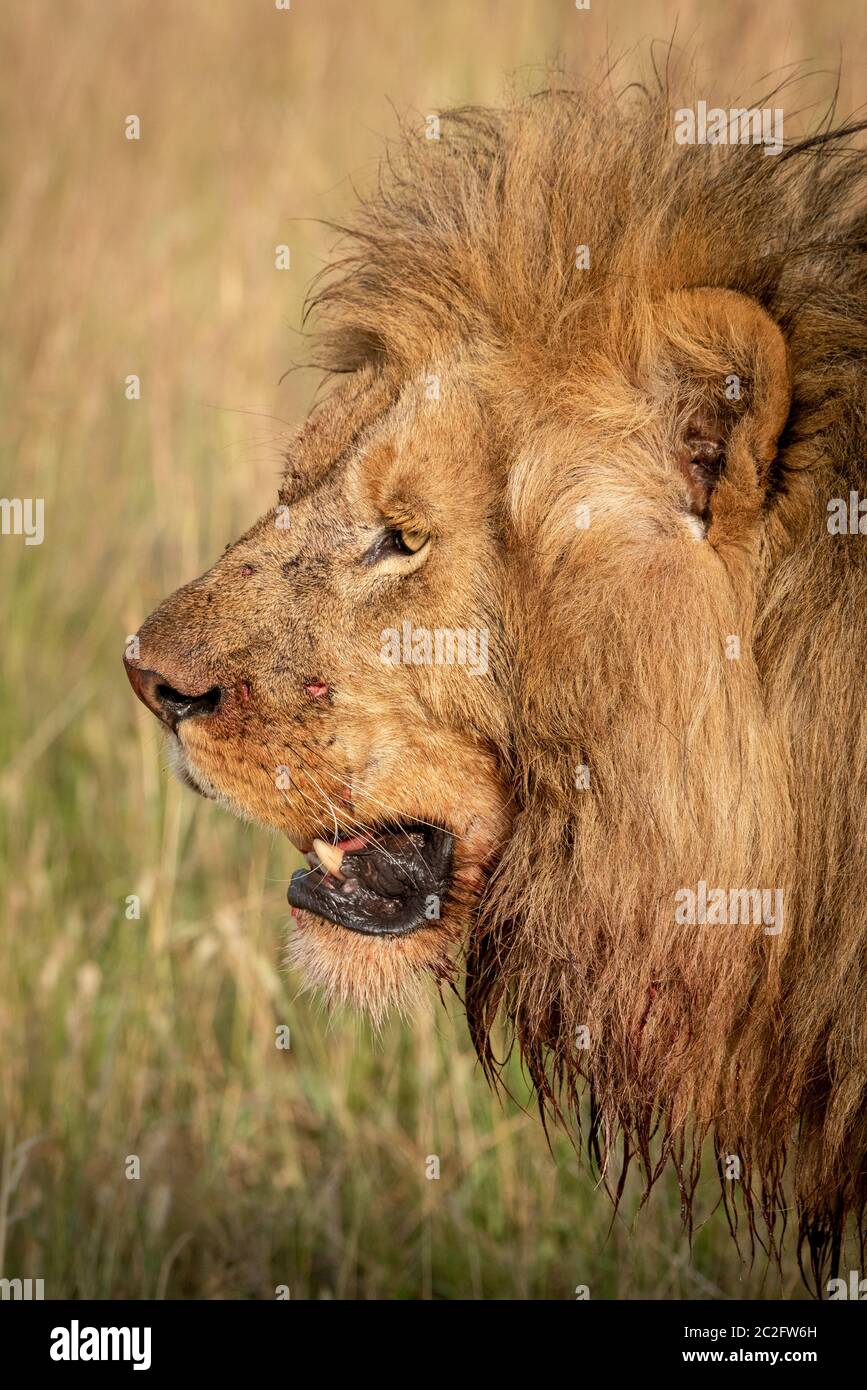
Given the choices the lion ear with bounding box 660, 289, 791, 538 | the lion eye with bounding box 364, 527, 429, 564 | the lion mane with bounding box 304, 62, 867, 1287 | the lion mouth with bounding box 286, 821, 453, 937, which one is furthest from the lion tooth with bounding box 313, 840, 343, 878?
the lion ear with bounding box 660, 289, 791, 538

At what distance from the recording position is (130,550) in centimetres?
504

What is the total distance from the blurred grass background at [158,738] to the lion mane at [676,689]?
0.67 meters

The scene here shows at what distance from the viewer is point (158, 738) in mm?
3453

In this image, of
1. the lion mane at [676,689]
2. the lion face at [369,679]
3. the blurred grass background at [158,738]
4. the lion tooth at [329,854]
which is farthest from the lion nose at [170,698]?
the blurred grass background at [158,738]

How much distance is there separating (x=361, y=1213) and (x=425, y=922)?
1448 millimetres

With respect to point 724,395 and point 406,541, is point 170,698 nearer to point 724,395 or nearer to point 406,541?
point 406,541

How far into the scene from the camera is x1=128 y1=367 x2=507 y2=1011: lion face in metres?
2.20

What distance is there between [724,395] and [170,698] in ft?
2.96

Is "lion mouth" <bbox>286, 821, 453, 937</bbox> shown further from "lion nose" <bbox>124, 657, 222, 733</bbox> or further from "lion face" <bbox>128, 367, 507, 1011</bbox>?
"lion nose" <bbox>124, 657, 222, 733</bbox>

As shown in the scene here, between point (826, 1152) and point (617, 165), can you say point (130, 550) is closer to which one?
point (617, 165)

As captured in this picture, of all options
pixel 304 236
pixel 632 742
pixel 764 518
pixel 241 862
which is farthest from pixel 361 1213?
pixel 304 236

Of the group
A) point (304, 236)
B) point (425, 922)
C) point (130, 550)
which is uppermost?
point (304, 236)

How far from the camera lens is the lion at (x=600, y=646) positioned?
209 cm

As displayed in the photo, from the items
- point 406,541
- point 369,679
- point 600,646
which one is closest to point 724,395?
point 600,646
